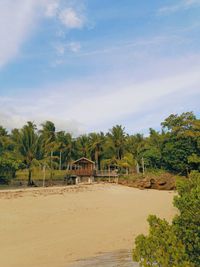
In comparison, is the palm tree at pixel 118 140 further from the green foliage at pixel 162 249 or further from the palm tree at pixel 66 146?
the green foliage at pixel 162 249

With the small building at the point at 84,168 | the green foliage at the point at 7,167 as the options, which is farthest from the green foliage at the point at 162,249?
the small building at the point at 84,168

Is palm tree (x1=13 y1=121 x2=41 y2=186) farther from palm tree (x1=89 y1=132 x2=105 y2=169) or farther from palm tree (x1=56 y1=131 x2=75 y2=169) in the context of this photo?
palm tree (x1=89 y1=132 x2=105 y2=169)

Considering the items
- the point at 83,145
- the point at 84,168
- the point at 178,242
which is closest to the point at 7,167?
the point at 84,168

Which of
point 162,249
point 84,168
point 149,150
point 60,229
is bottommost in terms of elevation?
point 60,229

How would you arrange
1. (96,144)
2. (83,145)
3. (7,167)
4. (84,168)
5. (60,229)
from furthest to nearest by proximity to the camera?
(83,145) < (96,144) < (84,168) < (7,167) < (60,229)

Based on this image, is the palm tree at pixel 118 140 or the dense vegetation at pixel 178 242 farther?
the palm tree at pixel 118 140

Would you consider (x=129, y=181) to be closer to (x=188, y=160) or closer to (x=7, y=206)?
(x=188, y=160)

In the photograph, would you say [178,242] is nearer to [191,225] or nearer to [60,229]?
[191,225]

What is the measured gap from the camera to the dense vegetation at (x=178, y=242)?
362cm

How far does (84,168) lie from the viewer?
37656 mm

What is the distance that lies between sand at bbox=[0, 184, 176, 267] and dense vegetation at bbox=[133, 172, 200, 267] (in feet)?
11.3

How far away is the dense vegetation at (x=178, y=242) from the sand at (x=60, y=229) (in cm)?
344

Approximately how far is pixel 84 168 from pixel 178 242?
34.3 m

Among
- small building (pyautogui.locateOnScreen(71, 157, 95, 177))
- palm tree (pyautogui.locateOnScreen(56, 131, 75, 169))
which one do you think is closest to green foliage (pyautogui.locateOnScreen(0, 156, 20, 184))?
small building (pyautogui.locateOnScreen(71, 157, 95, 177))
